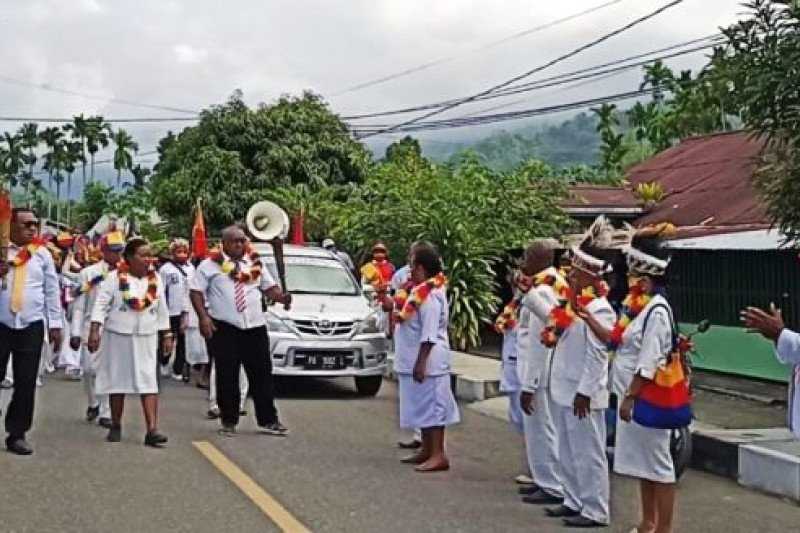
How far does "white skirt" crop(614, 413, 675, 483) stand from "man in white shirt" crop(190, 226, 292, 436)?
4869 millimetres

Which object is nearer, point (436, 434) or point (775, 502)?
point (775, 502)

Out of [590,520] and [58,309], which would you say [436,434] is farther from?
[58,309]

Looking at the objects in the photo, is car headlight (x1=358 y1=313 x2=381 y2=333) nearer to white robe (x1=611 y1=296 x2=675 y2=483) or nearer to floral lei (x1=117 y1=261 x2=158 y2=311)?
floral lei (x1=117 y1=261 x2=158 y2=311)

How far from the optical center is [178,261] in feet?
54.8

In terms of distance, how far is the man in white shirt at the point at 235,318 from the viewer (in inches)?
436

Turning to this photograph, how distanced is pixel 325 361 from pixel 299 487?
5484 mm

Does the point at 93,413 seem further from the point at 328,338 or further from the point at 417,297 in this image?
the point at 417,297

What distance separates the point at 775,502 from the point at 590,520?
178cm

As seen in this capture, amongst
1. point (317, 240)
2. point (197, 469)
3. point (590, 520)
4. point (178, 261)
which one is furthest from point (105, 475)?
point (317, 240)

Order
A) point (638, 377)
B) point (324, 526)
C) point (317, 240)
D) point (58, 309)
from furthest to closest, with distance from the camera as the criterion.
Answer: point (317, 240)
point (58, 309)
point (324, 526)
point (638, 377)

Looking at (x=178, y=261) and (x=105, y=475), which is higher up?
(x=178, y=261)

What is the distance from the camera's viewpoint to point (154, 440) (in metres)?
10.6

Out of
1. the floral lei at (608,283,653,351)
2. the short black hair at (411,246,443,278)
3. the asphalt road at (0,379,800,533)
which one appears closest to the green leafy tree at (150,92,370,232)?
the asphalt road at (0,379,800,533)

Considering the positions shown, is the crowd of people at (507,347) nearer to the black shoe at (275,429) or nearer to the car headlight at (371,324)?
the black shoe at (275,429)
